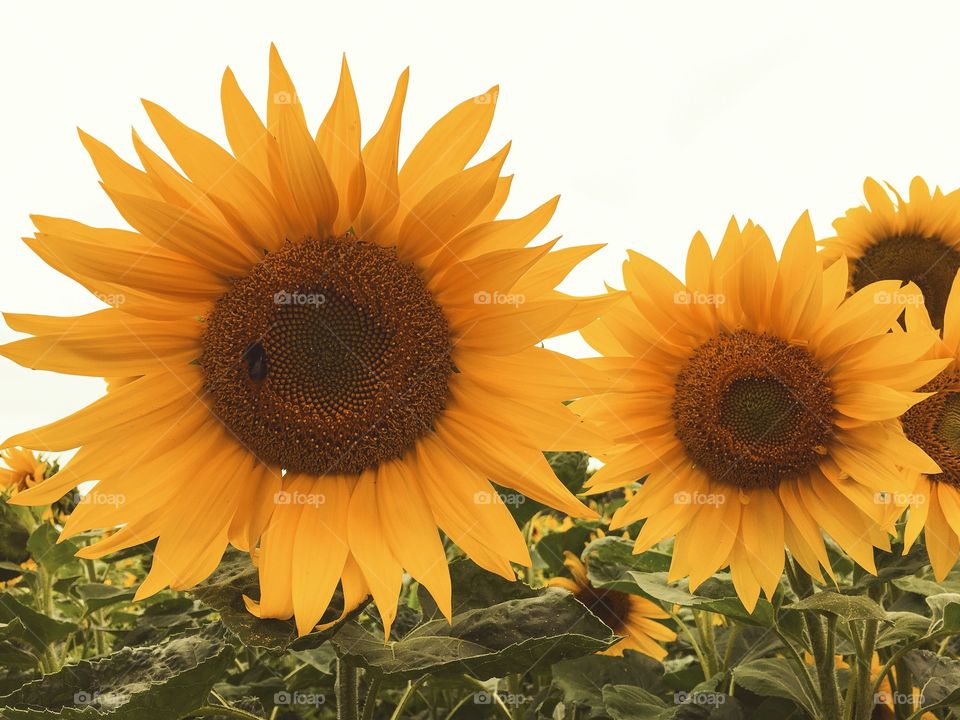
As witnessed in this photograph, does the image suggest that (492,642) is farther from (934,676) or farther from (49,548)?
(49,548)

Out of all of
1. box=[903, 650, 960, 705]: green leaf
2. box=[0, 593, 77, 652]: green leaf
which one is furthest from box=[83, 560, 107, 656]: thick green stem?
box=[903, 650, 960, 705]: green leaf

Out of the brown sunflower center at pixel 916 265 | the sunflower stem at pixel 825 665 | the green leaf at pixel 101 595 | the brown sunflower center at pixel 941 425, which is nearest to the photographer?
the sunflower stem at pixel 825 665

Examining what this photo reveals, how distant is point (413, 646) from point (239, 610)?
1.24 feet

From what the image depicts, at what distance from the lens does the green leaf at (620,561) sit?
8.38 feet

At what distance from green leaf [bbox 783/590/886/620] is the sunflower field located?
11 millimetres

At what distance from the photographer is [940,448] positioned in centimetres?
236

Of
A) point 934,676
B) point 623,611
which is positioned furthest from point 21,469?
point 934,676

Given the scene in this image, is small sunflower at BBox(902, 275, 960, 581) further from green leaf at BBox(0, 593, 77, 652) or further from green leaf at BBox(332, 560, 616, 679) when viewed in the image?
green leaf at BBox(0, 593, 77, 652)

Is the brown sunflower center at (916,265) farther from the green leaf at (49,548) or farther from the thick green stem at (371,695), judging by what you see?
the green leaf at (49,548)

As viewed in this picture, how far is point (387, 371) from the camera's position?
1.80 meters

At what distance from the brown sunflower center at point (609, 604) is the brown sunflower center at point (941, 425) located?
4.41ft

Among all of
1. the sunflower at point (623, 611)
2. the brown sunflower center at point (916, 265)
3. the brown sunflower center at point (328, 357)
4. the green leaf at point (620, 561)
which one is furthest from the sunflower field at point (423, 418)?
the brown sunflower center at point (916, 265)

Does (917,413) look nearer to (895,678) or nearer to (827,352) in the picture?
(827,352)

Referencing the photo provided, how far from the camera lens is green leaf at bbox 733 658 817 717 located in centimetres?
221
